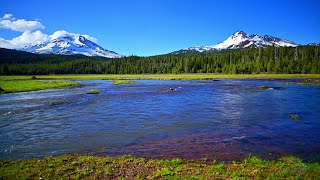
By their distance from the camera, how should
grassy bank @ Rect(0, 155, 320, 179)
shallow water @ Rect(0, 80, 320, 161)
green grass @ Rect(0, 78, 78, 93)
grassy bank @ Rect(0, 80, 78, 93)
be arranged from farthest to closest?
green grass @ Rect(0, 78, 78, 93)
grassy bank @ Rect(0, 80, 78, 93)
shallow water @ Rect(0, 80, 320, 161)
grassy bank @ Rect(0, 155, 320, 179)

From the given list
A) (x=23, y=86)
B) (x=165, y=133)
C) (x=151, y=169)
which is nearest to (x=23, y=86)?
(x=23, y=86)

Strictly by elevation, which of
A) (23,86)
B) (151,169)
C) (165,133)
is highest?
(23,86)

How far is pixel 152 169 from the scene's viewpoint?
45.0 feet

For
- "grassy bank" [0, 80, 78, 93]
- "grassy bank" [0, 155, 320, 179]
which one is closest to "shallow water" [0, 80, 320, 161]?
"grassy bank" [0, 155, 320, 179]

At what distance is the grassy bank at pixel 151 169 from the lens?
12.8m

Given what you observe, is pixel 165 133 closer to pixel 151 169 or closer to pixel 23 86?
pixel 151 169

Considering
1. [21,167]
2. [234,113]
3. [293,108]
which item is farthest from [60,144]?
[293,108]

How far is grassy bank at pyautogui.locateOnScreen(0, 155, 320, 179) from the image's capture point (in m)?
12.8

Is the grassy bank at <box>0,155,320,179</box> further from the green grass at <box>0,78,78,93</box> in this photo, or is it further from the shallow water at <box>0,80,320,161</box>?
the green grass at <box>0,78,78,93</box>

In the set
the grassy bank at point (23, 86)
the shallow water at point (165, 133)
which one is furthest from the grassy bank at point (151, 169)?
the grassy bank at point (23, 86)

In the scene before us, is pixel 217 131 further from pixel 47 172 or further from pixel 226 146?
pixel 47 172

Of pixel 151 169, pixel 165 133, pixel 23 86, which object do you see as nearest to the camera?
pixel 151 169

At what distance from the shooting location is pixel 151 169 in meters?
13.7

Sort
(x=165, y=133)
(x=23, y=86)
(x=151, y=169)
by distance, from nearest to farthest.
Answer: (x=151, y=169)
(x=165, y=133)
(x=23, y=86)
